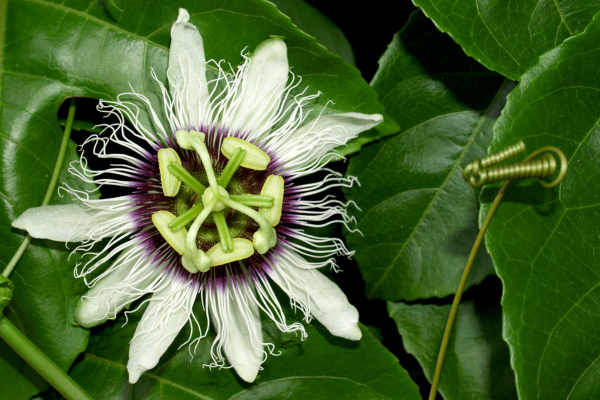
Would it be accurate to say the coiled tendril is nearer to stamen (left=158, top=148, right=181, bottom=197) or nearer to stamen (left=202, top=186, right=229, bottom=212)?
stamen (left=202, top=186, right=229, bottom=212)

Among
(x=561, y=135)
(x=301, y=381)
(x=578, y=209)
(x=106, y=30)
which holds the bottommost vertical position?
(x=301, y=381)

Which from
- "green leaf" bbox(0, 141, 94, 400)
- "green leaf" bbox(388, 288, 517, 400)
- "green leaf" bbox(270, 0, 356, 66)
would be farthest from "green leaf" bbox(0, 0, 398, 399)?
"green leaf" bbox(388, 288, 517, 400)

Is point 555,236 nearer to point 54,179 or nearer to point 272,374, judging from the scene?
point 272,374

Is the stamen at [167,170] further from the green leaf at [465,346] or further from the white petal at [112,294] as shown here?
the green leaf at [465,346]

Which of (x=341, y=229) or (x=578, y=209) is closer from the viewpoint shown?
(x=578, y=209)

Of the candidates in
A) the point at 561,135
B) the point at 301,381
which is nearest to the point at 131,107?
the point at 301,381

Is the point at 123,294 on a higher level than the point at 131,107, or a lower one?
lower

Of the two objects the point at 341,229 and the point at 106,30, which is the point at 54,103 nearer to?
the point at 106,30
